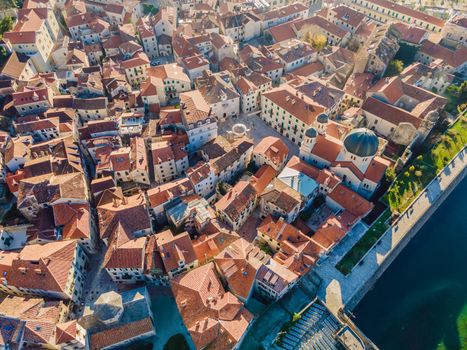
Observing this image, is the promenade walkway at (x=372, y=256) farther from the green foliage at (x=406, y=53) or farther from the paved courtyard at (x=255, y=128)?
the green foliage at (x=406, y=53)

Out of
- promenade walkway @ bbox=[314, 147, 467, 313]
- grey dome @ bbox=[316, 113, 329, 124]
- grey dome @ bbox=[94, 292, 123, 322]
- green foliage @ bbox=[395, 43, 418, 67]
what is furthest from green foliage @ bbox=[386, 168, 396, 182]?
grey dome @ bbox=[94, 292, 123, 322]

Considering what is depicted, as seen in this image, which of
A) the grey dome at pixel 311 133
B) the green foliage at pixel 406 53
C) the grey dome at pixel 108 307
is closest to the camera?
the grey dome at pixel 108 307

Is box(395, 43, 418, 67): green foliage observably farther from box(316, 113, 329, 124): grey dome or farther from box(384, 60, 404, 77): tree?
box(316, 113, 329, 124): grey dome

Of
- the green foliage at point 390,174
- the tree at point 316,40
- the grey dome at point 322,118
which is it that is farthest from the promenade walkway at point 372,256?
the tree at point 316,40

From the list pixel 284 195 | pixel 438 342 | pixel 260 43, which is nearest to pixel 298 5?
pixel 260 43

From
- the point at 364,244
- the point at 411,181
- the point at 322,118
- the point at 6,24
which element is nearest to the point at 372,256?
the point at 364,244
